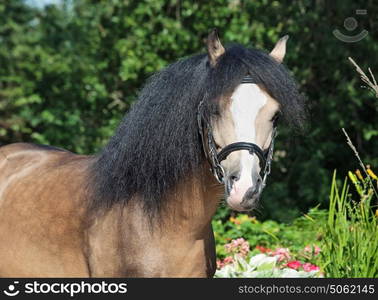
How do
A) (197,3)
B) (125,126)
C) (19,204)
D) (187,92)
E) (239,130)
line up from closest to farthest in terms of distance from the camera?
(239,130)
(187,92)
(125,126)
(19,204)
(197,3)

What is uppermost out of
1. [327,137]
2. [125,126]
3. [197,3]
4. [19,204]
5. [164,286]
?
[197,3]

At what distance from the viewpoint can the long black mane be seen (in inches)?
100

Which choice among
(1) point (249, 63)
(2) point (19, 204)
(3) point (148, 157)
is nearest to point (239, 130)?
(1) point (249, 63)

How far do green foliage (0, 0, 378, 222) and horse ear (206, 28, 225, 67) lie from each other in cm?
370

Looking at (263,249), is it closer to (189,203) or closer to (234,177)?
(189,203)

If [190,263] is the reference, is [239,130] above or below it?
above

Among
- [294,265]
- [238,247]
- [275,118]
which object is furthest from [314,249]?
[275,118]

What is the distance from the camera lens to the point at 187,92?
2635 millimetres

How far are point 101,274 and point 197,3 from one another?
4.47 meters

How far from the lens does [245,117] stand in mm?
2443

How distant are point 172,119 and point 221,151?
0.30 m

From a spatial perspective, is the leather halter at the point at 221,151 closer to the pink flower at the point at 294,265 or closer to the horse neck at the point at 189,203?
the horse neck at the point at 189,203

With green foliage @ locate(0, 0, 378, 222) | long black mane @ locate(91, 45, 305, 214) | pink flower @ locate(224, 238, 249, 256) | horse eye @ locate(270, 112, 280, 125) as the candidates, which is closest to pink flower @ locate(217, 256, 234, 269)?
pink flower @ locate(224, 238, 249, 256)

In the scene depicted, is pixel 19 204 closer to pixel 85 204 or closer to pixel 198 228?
pixel 85 204
